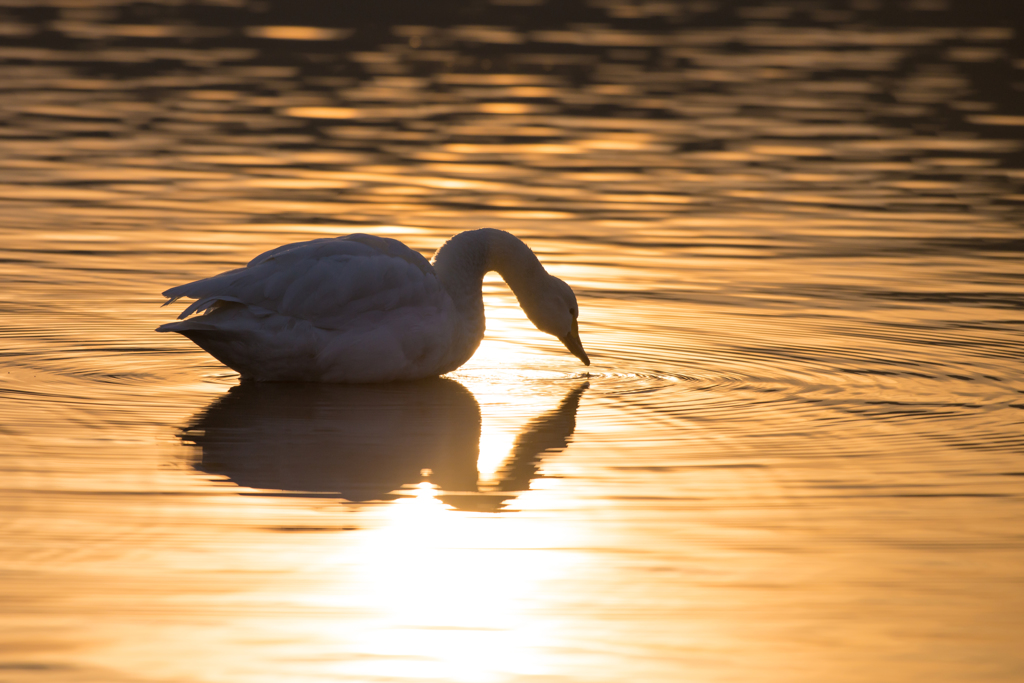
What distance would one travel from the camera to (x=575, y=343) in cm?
Answer: 898

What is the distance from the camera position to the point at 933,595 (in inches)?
208

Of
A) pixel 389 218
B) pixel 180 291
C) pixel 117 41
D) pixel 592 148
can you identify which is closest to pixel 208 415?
pixel 180 291

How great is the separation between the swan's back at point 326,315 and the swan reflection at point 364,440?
14 centimetres

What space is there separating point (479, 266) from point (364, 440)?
2105mm

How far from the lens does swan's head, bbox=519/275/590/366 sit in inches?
353

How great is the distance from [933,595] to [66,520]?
9.98 ft

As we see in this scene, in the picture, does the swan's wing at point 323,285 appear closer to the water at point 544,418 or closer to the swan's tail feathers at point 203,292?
the swan's tail feathers at point 203,292

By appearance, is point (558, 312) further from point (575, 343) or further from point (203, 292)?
point (203, 292)

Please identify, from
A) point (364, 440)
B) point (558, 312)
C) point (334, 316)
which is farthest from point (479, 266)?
point (364, 440)

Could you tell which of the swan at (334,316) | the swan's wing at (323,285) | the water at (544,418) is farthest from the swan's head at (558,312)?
the swan's wing at (323,285)

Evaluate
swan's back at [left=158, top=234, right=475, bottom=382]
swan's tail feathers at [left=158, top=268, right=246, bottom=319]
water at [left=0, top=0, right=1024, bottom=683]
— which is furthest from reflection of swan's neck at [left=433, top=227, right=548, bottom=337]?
swan's tail feathers at [left=158, top=268, right=246, bottom=319]

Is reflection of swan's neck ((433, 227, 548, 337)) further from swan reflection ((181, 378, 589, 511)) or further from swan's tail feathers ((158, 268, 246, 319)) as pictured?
swan's tail feathers ((158, 268, 246, 319))

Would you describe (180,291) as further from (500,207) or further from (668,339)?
(500,207)

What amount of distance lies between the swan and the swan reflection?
0.49 feet
